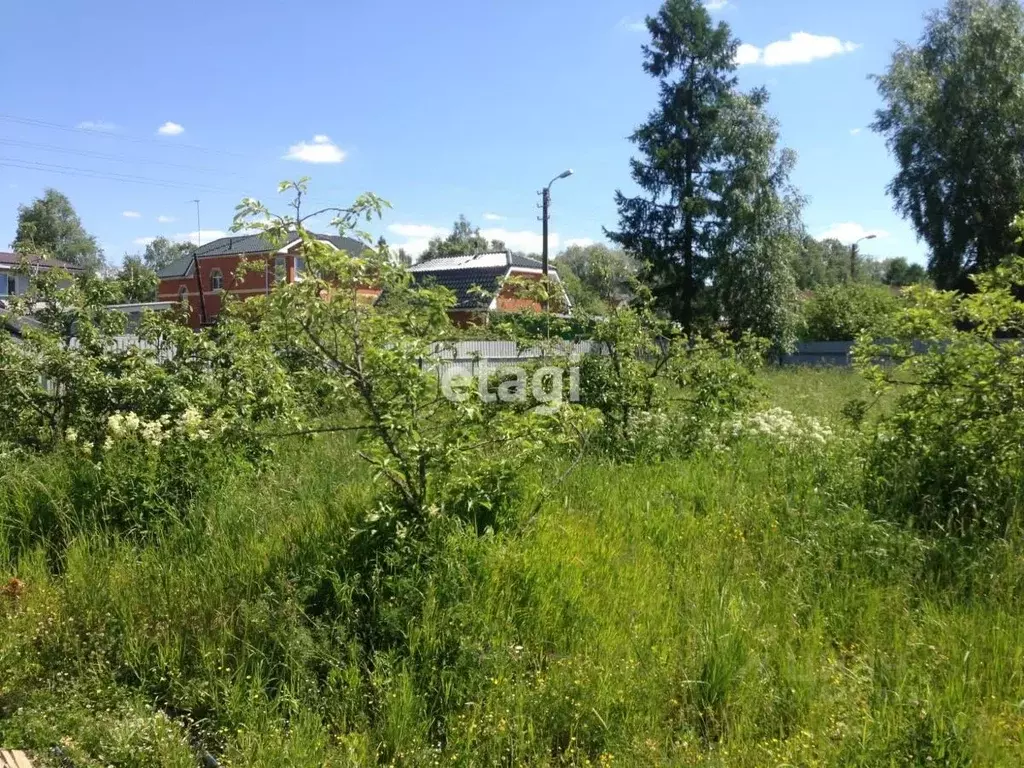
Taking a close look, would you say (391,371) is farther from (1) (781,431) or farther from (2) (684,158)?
(2) (684,158)

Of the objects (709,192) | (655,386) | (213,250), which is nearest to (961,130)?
(709,192)

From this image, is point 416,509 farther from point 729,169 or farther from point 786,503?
point 729,169

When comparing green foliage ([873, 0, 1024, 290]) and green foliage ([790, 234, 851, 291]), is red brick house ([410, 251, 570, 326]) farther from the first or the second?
green foliage ([790, 234, 851, 291])

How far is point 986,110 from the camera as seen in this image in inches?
1014

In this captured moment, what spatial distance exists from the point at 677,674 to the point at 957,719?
1.04m

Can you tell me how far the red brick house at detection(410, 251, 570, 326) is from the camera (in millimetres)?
6316

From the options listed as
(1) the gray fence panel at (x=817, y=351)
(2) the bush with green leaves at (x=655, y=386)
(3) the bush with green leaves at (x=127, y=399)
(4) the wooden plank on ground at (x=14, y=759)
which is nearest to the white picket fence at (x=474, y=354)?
(2) the bush with green leaves at (x=655, y=386)

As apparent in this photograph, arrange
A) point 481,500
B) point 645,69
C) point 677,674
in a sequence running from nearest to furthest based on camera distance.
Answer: point 677,674
point 481,500
point 645,69

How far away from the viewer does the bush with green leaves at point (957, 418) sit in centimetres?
475

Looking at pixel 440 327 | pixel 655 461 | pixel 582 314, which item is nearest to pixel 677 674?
pixel 440 327

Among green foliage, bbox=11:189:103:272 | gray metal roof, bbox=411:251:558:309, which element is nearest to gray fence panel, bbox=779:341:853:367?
gray metal roof, bbox=411:251:558:309

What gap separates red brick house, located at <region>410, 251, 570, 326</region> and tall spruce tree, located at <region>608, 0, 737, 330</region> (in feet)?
14.2

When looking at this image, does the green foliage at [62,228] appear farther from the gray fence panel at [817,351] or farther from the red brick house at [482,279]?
the gray fence panel at [817,351]

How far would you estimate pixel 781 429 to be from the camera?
6.52 metres
